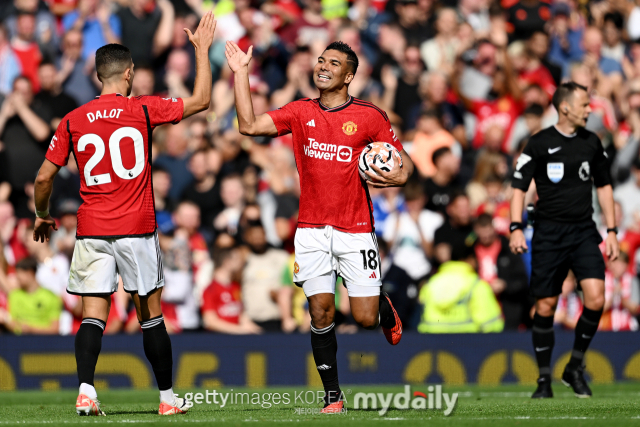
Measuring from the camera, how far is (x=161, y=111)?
22.2 feet

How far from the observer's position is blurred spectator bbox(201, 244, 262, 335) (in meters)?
11.9

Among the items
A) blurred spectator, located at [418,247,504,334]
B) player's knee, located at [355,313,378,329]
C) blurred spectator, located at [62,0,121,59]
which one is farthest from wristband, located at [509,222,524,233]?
blurred spectator, located at [62,0,121,59]

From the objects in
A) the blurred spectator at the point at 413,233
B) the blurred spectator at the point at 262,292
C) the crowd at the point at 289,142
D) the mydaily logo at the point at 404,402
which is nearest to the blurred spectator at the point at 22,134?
the crowd at the point at 289,142

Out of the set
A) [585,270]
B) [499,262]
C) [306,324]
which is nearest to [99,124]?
[585,270]

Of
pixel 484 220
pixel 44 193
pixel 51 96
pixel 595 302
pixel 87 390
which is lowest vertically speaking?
pixel 87 390

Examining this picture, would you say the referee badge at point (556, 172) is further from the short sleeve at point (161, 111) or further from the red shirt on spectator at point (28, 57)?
the red shirt on spectator at point (28, 57)

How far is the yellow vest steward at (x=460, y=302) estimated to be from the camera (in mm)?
11523

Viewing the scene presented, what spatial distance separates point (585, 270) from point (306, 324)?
4299 mm

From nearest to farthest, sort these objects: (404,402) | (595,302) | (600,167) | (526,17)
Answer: (404,402)
(595,302)
(600,167)
(526,17)

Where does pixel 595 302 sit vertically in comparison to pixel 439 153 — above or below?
below

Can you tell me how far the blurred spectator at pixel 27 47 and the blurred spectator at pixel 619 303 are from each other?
8727 mm

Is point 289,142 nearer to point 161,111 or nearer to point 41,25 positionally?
point 41,25

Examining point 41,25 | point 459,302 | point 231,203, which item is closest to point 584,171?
point 459,302

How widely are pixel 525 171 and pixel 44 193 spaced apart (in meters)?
4.47
